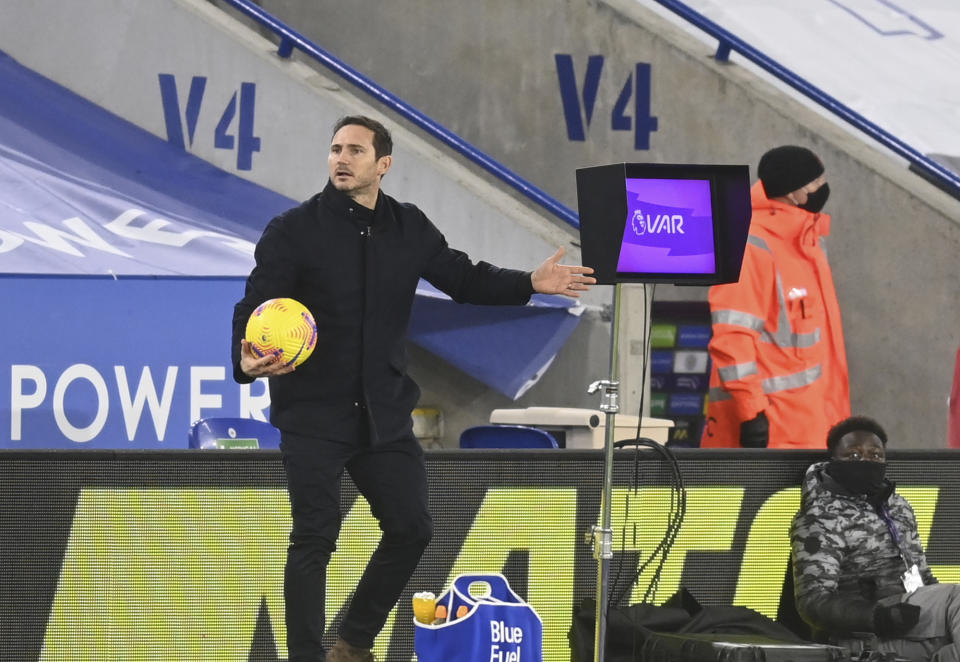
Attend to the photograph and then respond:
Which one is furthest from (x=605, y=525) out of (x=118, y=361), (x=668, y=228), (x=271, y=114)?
(x=271, y=114)

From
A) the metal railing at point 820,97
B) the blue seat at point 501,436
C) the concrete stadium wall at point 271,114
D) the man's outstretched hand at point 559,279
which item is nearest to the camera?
the man's outstretched hand at point 559,279

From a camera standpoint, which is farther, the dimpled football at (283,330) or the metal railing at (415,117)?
the metal railing at (415,117)

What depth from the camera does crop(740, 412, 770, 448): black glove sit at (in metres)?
6.62

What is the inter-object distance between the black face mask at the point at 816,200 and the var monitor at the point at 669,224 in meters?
2.02

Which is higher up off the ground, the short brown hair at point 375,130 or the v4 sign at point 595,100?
the v4 sign at point 595,100

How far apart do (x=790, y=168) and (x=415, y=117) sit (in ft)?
10.8

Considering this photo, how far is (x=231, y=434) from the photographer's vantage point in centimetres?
679

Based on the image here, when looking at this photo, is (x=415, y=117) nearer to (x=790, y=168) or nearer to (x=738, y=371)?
(x=790, y=168)

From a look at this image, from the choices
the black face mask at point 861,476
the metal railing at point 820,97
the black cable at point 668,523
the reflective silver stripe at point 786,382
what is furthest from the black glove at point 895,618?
the metal railing at point 820,97

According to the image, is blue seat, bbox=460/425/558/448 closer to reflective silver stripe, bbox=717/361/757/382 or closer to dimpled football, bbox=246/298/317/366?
reflective silver stripe, bbox=717/361/757/382

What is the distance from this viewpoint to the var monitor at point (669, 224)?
501 cm

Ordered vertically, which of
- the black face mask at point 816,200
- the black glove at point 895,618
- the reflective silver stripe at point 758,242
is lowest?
the black glove at point 895,618

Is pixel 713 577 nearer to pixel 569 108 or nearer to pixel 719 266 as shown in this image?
pixel 719 266

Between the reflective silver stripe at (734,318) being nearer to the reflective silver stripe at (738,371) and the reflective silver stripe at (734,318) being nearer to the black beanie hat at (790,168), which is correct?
the reflective silver stripe at (738,371)
